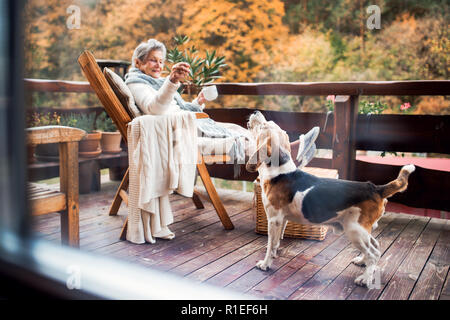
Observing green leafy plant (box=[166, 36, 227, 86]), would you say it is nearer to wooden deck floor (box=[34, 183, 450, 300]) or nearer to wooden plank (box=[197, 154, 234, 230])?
→ wooden plank (box=[197, 154, 234, 230])

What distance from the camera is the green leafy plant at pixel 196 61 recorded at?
7.04 ft

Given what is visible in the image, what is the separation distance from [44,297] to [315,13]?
96.3 inches

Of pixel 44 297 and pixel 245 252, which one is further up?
pixel 245 252

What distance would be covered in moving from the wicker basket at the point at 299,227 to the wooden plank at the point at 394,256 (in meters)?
0.34

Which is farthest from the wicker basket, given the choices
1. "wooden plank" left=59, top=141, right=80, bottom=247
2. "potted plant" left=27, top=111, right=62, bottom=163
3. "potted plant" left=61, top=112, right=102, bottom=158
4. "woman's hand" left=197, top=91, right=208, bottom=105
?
"potted plant" left=61, top=112, right=102, bottom=158

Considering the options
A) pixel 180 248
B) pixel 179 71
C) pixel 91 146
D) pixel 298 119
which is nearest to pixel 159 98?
pixel 179 71

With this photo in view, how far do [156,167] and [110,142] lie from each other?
4.78ft

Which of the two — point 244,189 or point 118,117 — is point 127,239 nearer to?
point 118,117

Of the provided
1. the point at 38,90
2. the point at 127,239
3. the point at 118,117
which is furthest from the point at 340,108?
the point at 38,90

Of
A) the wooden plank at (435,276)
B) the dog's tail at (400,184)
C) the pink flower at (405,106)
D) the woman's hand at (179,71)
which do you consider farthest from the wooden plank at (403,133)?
the woman's hand at (179,71)

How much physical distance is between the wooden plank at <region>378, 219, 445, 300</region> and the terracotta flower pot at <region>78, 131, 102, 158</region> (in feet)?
7.73

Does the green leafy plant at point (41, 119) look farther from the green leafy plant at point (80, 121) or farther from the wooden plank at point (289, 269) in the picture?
the wooden plank at point (289, 269)

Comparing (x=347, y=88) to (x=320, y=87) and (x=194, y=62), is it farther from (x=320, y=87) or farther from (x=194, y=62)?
(x=194, y=62)

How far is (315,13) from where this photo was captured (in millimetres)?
2674
